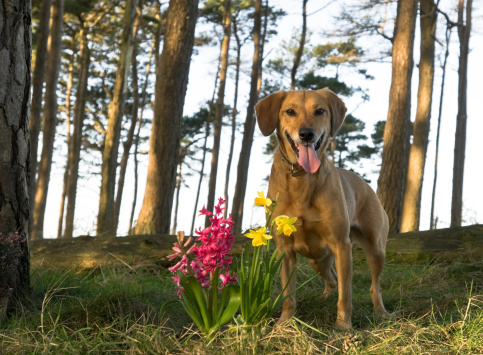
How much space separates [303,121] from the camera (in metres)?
4.38

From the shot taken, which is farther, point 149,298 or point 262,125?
point 149,298

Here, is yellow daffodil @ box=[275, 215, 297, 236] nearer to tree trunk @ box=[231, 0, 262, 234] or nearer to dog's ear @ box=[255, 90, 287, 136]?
dog's ear @ box=[255, 90, 287, 136]

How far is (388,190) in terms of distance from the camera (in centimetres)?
1197

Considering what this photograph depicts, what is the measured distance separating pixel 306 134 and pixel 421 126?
1255 cm

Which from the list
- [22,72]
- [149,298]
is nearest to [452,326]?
[149,298]

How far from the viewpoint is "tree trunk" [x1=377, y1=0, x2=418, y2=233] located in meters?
11.9

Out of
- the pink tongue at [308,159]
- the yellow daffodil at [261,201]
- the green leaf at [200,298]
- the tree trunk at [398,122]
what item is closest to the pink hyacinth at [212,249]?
the green leaf at [200,298]

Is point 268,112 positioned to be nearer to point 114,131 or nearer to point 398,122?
point 398,122

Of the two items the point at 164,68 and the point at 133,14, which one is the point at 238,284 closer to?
the point at 164,68

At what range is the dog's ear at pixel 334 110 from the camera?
471cm

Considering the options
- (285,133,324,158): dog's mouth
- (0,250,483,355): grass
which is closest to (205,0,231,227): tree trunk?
(0,250,483,355): grass

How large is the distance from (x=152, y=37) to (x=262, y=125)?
23.0 m

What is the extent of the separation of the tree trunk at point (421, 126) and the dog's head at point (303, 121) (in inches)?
436

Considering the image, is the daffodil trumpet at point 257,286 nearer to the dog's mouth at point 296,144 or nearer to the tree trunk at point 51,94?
the dog's mouth at point 296,144
